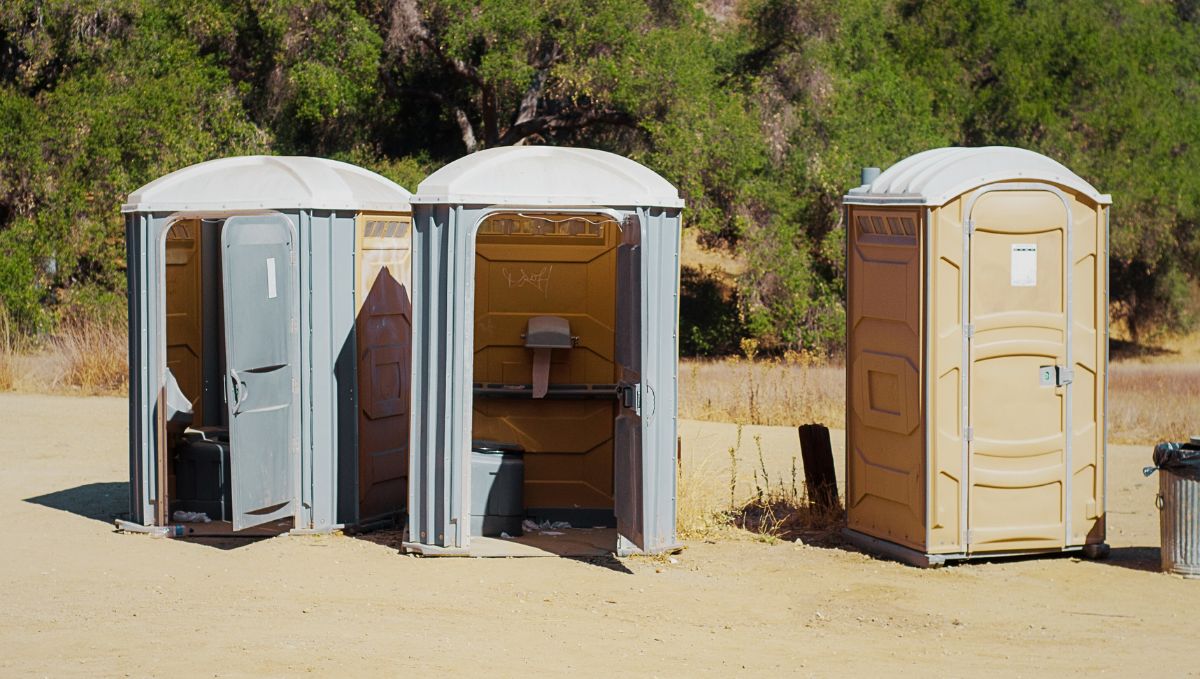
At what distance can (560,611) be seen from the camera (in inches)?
301

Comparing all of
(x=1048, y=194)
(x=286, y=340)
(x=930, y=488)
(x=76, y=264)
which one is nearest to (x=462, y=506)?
(x=286, y=340)

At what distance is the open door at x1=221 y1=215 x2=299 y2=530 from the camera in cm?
866

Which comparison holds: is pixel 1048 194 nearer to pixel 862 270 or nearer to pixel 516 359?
pixel 862 270

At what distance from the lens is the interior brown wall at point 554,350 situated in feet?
32.9

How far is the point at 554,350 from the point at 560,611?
2706mm

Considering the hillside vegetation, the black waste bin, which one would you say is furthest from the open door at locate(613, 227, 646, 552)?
the hillside vegetation

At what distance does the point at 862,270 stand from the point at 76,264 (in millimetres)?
15257

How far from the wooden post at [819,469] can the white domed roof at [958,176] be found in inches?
72.9

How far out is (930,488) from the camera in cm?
841

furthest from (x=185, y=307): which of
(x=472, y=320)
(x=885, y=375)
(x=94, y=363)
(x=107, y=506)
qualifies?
(x=94, y=363)

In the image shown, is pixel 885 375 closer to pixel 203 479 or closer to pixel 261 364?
pixel 261 364

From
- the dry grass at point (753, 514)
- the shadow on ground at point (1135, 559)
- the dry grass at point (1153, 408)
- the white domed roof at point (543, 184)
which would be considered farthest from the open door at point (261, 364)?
the dry grass at point (1153, 408)

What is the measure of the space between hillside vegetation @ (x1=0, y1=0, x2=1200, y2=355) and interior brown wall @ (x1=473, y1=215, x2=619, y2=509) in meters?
11.5

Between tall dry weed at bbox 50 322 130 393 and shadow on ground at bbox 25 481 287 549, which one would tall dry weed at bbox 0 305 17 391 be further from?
shadow on ground at bbox 25 481 287 549
